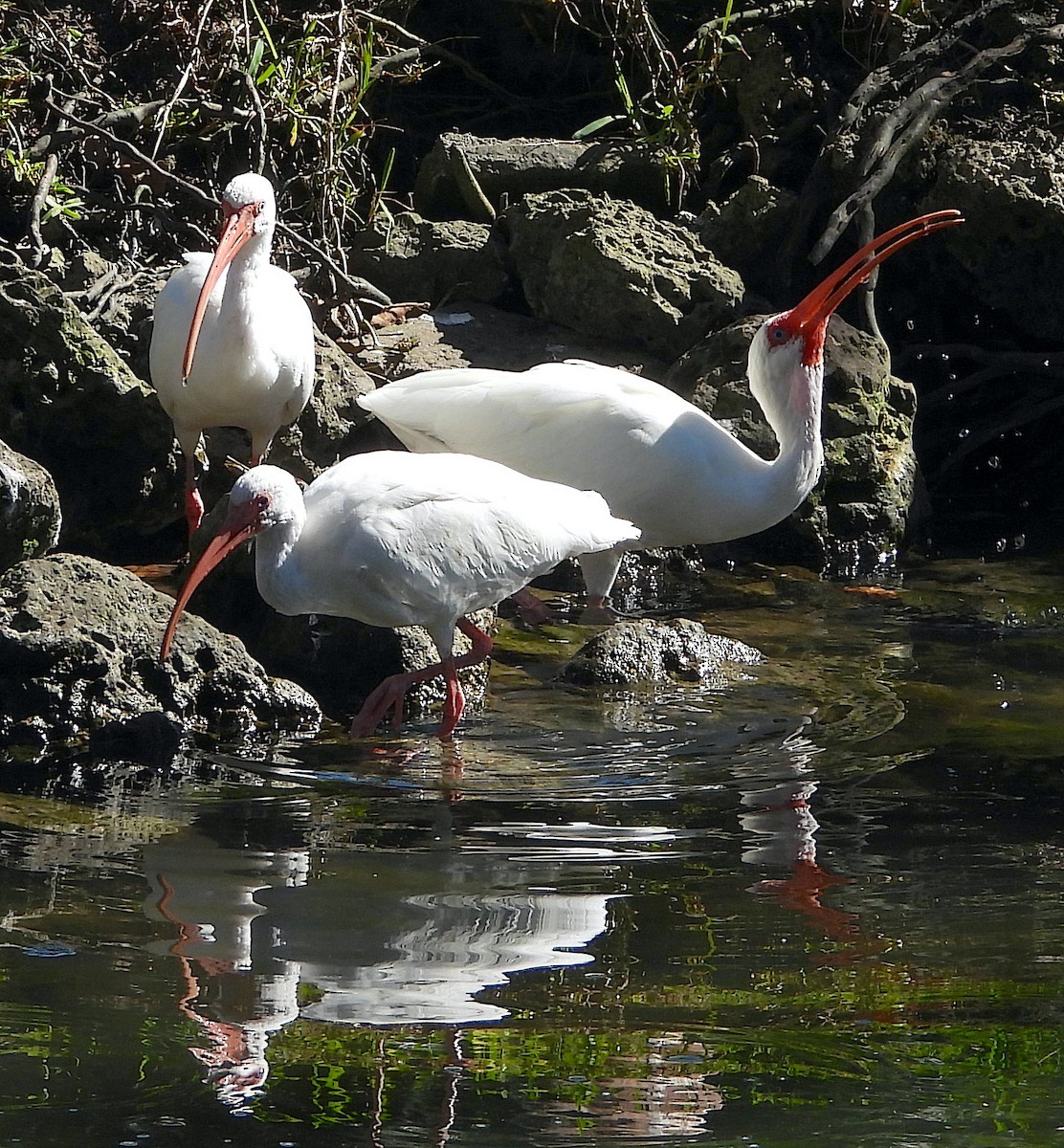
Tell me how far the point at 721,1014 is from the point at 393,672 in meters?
2.84

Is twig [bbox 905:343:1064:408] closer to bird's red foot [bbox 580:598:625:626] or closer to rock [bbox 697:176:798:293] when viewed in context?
rock [bbox 697:176:798:293]

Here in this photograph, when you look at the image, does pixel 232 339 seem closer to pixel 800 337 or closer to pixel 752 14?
pixel 800 337

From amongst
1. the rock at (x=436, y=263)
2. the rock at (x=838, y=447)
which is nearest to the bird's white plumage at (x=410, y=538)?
the rock at (x=838, y=447)

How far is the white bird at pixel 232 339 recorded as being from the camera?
6.61 m

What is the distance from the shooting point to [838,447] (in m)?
7.85

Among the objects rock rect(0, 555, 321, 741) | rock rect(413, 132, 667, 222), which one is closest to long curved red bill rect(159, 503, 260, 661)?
rock rect(0, 555, 321, 741)

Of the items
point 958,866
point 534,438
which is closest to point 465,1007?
point 958,866

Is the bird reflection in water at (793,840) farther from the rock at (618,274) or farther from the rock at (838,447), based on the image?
the rock at (618,274)

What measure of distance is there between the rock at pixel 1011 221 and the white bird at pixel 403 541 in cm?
374

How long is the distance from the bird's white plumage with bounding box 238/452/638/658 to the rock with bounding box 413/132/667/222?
375 cm

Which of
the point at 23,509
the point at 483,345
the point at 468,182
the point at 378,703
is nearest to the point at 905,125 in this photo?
the point at 468,182

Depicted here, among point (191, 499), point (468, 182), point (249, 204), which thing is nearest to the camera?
point (249, 204)

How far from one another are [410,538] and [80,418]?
7.45 feet

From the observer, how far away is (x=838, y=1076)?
288 centimetres
